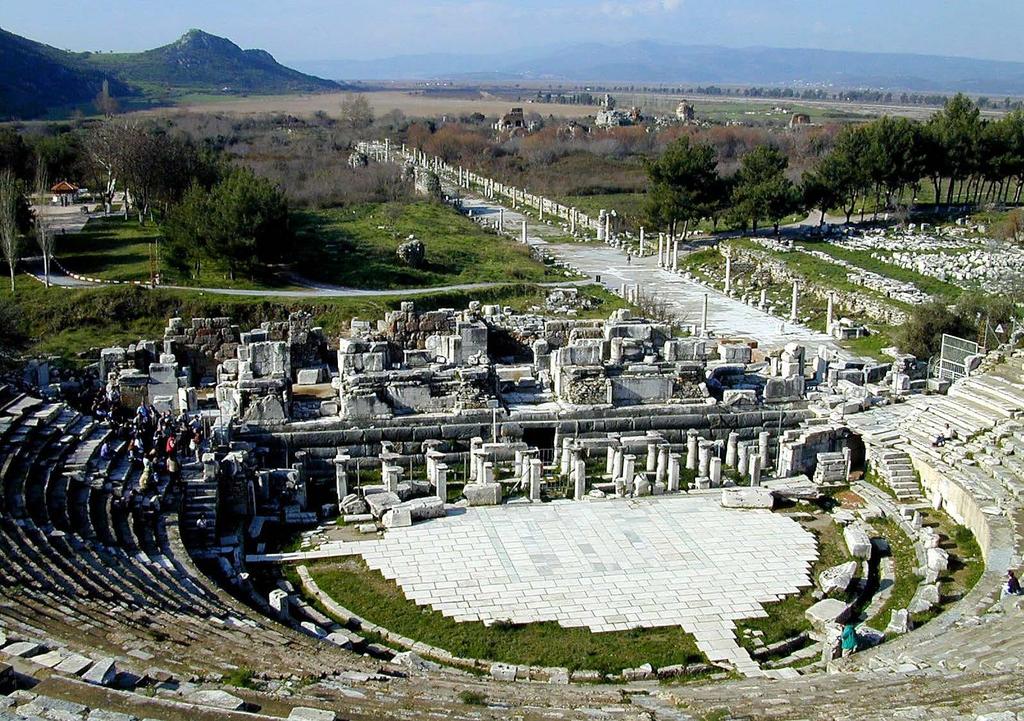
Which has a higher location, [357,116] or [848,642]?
[357,116]

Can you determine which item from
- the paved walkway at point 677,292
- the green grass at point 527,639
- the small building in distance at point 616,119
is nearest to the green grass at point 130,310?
the paved walkway at point 677,292

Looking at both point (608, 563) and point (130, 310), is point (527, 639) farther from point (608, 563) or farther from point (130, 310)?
point (130, 310)

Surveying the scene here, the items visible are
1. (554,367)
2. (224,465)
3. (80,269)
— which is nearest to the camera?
(224,465)

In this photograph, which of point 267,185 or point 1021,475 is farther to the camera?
point 267,185

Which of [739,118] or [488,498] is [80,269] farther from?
[739,118]

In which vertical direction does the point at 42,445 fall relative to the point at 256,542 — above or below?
above

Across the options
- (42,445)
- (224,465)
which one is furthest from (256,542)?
(42,445)

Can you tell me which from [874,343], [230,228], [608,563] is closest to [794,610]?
[608,563]
